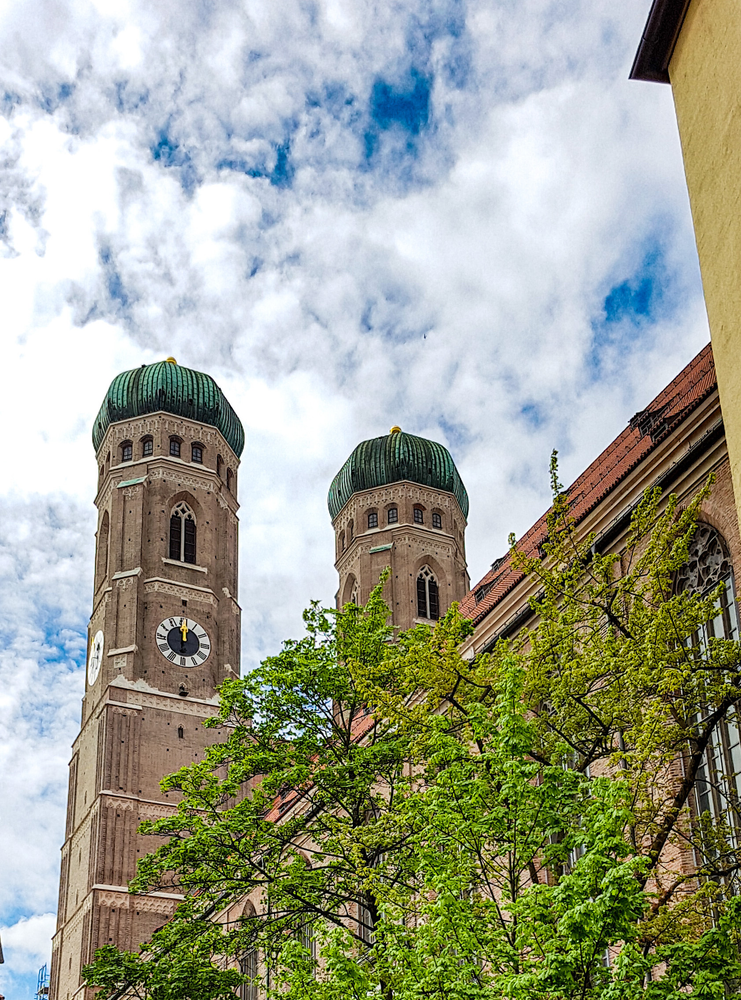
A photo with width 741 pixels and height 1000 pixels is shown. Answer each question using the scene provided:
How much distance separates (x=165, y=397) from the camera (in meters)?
63.1

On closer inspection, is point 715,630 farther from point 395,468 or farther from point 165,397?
point 395,468

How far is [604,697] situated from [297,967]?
563 cm

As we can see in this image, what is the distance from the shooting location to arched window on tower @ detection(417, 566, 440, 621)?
214ft

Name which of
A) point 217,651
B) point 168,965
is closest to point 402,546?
point 217,651

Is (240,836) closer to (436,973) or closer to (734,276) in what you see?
(436,973)

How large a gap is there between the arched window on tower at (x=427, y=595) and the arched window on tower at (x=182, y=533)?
11.9 meters

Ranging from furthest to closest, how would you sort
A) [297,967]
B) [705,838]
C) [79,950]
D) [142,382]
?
[142,382] < [79,950] < [297,967] < [705,838]

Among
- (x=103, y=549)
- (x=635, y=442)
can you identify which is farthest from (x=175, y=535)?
(x=635, y=442)

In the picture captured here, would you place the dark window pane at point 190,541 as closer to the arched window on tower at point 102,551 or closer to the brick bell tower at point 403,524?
the arched window on tower at point 102,551

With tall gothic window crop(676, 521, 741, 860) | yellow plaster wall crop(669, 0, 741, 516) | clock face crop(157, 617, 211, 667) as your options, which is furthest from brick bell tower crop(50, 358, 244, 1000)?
yellow plaster wall crop(669, 0, 741, 516)

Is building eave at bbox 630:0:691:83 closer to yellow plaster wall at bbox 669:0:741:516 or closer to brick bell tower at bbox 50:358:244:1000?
yellow plaster wall at bbox 669:0:741:516

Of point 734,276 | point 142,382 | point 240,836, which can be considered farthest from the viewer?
point 142,382

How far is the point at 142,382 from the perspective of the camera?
6359 centimetres

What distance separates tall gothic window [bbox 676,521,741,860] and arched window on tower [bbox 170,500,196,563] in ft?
131
